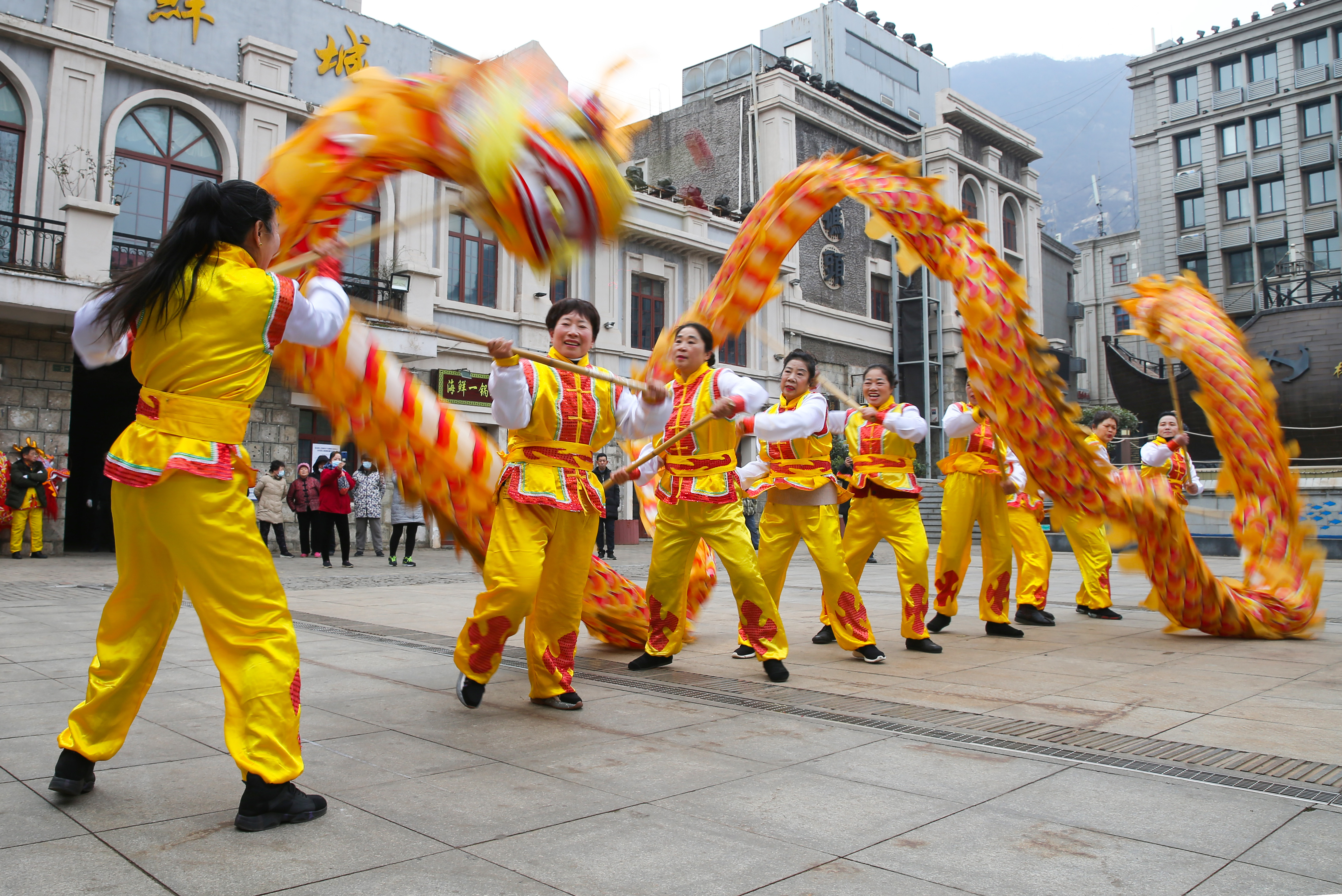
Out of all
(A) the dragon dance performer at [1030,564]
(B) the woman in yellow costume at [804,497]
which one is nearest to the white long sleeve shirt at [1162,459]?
(A) the dragon dance performer at [1030,564]

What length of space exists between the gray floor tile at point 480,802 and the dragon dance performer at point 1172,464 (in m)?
6.67

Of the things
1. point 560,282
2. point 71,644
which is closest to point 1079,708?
point 71,644

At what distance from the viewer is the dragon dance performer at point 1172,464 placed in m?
8.00

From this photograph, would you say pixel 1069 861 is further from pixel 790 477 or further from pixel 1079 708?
pixel 790 477

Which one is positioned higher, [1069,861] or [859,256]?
[859,256]

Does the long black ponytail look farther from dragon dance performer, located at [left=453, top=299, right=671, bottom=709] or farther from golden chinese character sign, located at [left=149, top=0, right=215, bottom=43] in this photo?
golden chinese character sign, located at [left=149, top=0, right=215, bottom=43]

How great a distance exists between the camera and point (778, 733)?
344cm

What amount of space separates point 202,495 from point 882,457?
13.2ft

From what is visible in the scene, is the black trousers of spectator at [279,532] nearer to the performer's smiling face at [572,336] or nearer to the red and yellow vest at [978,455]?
the red and yellow vest at [978,455]

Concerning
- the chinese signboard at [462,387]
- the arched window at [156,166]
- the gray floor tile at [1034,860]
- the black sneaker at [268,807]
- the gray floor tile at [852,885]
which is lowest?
the gray floor tile at [852,885]

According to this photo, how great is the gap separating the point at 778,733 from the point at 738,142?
2386 centimetres

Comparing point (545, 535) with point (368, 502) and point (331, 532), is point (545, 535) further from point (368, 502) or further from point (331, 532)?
point (368, 502)

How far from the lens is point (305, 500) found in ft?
45.7

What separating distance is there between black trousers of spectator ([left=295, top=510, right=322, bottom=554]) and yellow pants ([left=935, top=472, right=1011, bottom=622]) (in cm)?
934
